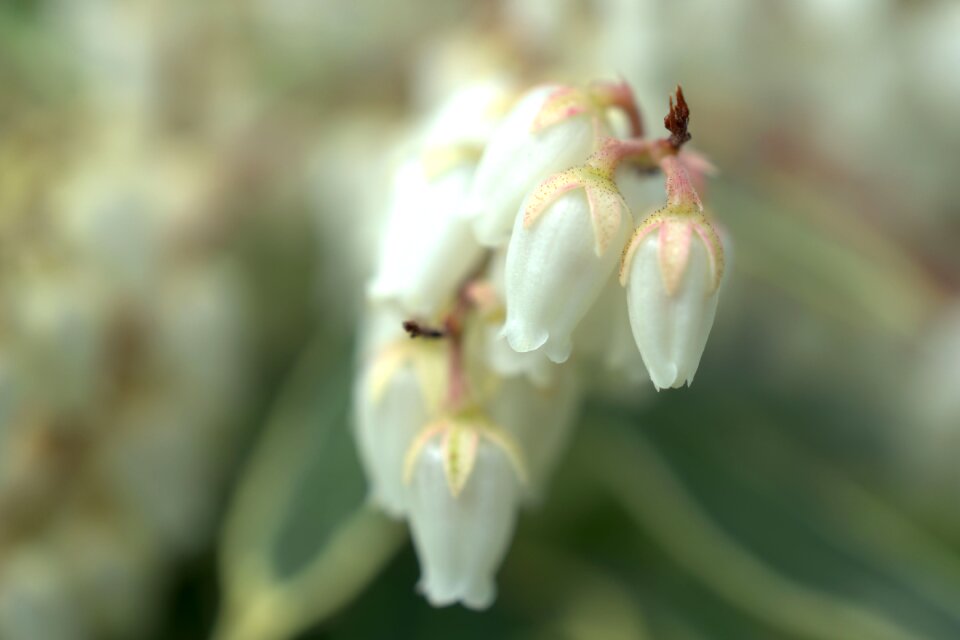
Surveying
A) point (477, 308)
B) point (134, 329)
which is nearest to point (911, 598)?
point (477, 308)

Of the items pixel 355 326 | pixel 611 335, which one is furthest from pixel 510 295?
pixel 355 326

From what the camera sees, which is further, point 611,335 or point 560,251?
point 611,335

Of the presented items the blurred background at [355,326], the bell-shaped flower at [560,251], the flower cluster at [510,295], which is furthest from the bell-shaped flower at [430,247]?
the blurred background at [355,326]

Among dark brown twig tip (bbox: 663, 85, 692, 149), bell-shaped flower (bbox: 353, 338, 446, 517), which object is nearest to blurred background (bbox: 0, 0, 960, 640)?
bell-shaped flower (bbox: 353, 338, 446, 517)

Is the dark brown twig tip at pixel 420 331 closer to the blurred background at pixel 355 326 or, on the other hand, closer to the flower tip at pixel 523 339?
the flower tip at pixel 523 339

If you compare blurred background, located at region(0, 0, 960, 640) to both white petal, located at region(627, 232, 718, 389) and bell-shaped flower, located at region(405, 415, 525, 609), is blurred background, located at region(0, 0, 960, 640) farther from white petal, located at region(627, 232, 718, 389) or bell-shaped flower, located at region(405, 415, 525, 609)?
white petal, located at region(627, 232, 718, 389)

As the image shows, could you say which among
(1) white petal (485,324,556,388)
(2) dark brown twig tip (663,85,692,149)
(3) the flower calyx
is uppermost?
(2) dark brown twig tip (663,85,692,149)

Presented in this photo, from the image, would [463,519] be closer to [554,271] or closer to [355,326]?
[554,271]
